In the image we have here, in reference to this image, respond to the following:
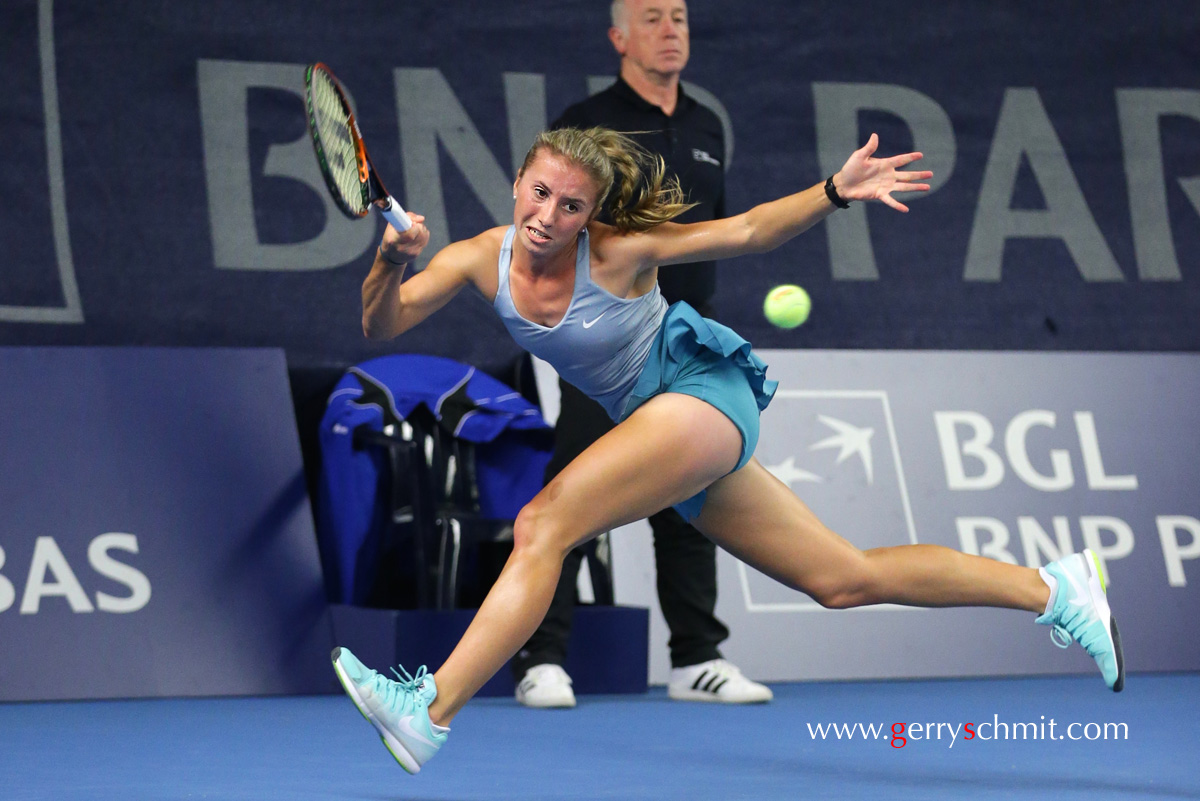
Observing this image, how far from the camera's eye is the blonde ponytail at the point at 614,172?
3.18m

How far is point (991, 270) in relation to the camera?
251 inches

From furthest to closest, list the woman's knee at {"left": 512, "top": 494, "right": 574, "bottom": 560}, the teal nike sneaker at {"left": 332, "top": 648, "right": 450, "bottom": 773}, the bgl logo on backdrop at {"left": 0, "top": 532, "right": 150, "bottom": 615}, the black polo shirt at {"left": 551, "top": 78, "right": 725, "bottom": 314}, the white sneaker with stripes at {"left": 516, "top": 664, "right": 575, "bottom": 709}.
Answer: the bgl logo on backdrop at {"left": 0, "top": 532, "right": 150, "bottom": 615}, the black polo shirt at {"left": 551, "top": 78, "right": 725, "bottom": 314}, the white sneaker with stripes at {"left": 516, "top": 664, "right": 575, "bottom": 709}, the woman's knee at {"left": 512, "top": 494, "right": 574, "bottom": 560}, the teal nike sneaker at {"left": 332, "top": 648, "right": 450, "bottom": 773}

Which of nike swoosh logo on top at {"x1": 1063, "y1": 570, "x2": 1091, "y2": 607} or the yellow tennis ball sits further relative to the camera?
the yellow tennis ball

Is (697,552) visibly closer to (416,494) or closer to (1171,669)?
(416,494)

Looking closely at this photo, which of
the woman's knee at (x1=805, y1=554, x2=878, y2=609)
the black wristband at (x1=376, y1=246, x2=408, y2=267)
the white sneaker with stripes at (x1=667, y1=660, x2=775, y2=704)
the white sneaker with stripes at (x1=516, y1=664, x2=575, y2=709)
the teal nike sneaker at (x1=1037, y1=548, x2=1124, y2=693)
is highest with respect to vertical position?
the black wristband at (x1=376, y1=246, x2=408, y2=267)

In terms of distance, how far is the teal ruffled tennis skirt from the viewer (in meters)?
3.15

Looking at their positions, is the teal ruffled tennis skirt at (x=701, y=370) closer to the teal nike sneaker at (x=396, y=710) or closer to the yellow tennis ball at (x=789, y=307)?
the teal nike sneaker at (x=396, y=710)

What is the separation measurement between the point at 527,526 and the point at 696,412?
413mm

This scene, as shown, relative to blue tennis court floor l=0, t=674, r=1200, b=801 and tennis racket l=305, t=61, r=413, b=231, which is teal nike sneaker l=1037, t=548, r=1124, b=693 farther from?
tennis racket l=305, t=61, r=413, b=231

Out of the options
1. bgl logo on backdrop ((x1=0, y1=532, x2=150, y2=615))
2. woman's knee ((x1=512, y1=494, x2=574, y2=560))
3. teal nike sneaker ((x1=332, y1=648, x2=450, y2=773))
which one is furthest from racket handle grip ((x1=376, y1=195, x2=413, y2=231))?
bgl logo on backdrop ((x1=0, y1=532, x2=150, y2=615))

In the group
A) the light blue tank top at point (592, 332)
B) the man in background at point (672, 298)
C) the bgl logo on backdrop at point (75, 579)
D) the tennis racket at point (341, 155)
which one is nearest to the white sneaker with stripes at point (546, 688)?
the man in background at point (672, 298)

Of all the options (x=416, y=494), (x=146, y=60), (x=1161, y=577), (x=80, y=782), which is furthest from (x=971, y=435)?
(x=80, y=782)

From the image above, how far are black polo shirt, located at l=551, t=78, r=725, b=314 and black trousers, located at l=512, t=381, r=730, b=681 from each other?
0.46 metres

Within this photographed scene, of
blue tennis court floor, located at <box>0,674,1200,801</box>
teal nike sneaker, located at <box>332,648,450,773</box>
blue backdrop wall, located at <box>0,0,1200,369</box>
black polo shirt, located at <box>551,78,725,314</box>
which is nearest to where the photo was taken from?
teal nike sneaker, located at <box>332,648,450,773</box>
